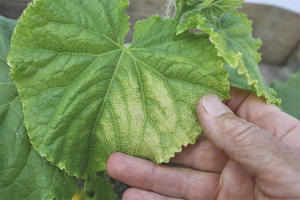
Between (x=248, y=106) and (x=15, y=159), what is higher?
(x=248, y=106)

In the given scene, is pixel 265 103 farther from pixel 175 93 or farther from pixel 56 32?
pixel 56 32

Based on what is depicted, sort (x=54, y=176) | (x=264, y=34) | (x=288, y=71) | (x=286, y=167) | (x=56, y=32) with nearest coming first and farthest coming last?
(x=286, y=167)
(x=56, y=32)
(x=54, y=176)
(x=264, y=34)
(x=288, y=71)

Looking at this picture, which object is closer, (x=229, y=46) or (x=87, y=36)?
(x=87, y=36)

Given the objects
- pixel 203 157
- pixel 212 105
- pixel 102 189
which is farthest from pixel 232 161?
pixel 102 189

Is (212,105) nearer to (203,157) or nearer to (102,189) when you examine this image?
(203,157)

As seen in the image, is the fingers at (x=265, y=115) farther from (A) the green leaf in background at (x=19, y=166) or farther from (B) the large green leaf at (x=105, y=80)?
(A) the green leaf in background at (x=19, y=166)

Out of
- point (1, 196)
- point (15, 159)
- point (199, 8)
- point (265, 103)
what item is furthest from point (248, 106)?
point (1, 196)

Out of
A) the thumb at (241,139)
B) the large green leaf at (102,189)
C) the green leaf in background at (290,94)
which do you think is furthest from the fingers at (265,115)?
the green leaf in background at (290,94)
